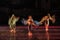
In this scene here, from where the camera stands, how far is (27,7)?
457 cm

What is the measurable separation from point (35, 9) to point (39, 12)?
4.6 inches

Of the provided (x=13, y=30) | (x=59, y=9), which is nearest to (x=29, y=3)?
(x=59, y=9)

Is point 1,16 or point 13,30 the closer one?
point 13,30

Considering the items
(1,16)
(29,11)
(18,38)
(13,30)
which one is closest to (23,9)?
(29,11)

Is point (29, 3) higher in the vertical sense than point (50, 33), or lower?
higher

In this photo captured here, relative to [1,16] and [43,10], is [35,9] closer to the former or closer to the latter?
[43,10]

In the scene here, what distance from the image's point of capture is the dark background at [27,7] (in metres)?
4.41

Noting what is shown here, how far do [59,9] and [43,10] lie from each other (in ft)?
0.88

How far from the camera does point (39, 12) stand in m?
4.43

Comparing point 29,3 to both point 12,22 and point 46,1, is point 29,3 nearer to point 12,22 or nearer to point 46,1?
point 46,1

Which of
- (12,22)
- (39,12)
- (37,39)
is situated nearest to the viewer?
(37,39)

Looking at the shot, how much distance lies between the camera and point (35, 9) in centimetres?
451

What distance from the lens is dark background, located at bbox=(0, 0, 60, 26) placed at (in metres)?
4.41

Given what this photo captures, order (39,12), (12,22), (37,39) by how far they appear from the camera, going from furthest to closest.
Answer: (39,12), (12,22), (37,39)
